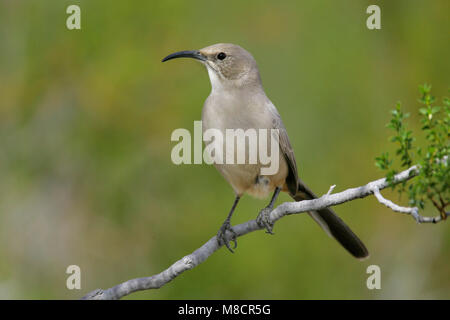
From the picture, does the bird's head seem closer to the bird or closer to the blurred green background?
the bird

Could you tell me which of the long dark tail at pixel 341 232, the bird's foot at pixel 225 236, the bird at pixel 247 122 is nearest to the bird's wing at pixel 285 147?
the bird at pixel 247 122

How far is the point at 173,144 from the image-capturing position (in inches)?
282

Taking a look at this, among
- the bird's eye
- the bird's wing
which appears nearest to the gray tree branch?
the bird's wing

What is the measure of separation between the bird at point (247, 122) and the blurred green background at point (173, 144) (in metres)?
1.44

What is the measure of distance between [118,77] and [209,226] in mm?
2450

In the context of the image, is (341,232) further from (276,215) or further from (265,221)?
(276,215)

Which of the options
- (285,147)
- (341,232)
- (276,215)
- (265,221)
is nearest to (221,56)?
(285,147)

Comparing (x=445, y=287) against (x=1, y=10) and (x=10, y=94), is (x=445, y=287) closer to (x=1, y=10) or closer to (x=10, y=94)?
(x=10, y=94)

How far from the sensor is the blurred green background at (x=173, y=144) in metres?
6.70

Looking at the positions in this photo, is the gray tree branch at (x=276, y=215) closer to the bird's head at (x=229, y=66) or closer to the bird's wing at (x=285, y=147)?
the bird's wing at (x=285, y=147)

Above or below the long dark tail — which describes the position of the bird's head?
above

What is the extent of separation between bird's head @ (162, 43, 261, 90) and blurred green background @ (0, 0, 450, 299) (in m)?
1.91

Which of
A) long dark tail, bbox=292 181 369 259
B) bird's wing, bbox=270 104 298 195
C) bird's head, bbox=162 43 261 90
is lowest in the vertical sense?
long dark tail, bbox=292 181 369 259

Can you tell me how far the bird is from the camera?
481 cm
